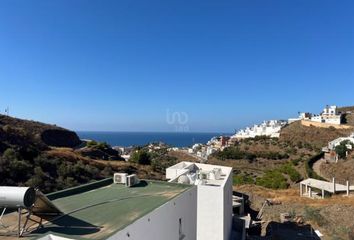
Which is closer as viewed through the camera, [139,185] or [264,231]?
[139,185]

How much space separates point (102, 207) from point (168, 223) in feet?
5.24

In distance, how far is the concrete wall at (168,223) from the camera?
5.43 metres

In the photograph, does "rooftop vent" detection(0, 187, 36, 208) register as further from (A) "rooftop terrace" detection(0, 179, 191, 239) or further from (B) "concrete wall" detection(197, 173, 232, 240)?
(B) "concrete wall" detection(197, 173, 232, 240)

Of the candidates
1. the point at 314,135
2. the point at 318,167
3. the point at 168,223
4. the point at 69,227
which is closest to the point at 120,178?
the point at 168,223

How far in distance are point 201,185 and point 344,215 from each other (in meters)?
9.93

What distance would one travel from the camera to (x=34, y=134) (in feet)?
123

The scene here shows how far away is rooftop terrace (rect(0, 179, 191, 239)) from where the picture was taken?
4.93m

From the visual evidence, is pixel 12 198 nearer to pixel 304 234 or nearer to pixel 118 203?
pixel 118 203

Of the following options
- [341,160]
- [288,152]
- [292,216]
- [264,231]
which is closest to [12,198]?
[264,231]

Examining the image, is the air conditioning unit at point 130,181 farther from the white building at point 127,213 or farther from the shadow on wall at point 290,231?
the shadow on wall at point 290,231

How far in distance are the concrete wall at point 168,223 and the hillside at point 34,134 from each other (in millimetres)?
18562

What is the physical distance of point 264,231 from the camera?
55.6ft

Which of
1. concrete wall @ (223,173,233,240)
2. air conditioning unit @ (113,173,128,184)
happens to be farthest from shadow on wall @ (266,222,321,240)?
→ air conditioning unit @ (113,173,128,184)

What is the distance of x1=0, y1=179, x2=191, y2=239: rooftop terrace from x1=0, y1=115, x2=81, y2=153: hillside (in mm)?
17633
